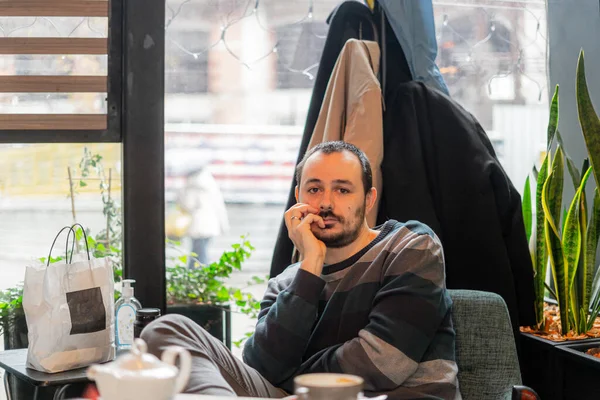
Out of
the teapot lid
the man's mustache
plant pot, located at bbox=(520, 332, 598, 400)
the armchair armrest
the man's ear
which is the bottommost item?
plant pot, located at bbox=(520, 332, 598, 400)

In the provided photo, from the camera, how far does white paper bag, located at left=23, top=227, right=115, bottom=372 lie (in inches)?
88.2

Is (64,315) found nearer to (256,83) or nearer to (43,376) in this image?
(43,376)

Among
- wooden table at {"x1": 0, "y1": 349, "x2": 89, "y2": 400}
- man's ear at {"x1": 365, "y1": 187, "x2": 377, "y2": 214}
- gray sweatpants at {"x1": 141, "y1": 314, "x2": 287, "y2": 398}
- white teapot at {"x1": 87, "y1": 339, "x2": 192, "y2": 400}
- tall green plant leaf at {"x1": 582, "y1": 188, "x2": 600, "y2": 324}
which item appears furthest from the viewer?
tall green plant leaf at {"x1": 582, "y1": 188, "x2": 600, "y2": 324}

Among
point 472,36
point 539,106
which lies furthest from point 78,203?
point 539,106

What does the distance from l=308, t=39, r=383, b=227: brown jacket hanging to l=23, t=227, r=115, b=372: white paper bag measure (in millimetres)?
932

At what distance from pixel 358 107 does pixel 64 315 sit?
117 cm

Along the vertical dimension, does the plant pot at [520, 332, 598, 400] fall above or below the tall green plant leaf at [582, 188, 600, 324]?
below

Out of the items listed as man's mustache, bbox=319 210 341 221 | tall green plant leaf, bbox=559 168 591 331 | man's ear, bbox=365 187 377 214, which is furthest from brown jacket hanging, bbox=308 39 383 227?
tall green plant leaf, bbox=559 168 591 331

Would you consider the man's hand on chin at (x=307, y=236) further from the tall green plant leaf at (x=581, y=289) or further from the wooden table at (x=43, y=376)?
the tall green plant leaf at (x=581, y=289)

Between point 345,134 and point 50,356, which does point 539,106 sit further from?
point 50,356

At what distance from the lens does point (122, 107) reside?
2.82 metres

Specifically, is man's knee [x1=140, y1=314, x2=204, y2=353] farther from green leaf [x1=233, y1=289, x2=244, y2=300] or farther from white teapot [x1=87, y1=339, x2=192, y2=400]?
green leaf [x1=233, y1=289, x2=244, y2=300]

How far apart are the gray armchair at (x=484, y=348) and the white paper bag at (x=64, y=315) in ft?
3.48

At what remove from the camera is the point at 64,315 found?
2.26m
